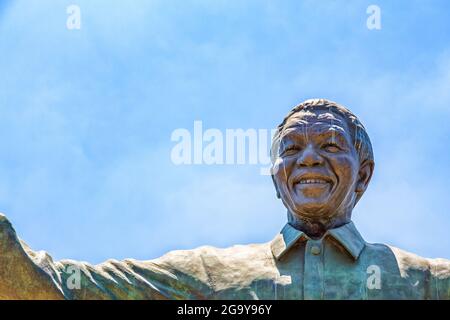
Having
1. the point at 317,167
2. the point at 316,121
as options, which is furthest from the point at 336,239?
the point at 316,121

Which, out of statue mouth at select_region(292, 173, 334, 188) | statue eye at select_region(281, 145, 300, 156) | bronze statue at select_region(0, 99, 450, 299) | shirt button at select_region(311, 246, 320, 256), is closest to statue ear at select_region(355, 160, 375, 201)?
bronze statue at select_region(0, 99, 450, 299)

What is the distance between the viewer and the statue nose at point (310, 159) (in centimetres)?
1747

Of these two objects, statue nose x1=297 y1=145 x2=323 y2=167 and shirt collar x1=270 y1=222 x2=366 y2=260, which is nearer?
shirt collar x1=270 y1=222 x2=366 y2=260

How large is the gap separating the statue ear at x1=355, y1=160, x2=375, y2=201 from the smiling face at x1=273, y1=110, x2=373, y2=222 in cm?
20

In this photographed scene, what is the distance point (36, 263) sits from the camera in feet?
54.0

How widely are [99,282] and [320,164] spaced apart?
2756 millimetres

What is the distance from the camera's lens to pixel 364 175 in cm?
1809

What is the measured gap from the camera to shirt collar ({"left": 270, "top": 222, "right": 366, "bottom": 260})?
1733cm

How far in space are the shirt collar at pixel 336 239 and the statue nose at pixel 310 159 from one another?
0.74 m

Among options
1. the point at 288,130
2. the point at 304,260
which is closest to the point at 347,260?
the point at 304,260

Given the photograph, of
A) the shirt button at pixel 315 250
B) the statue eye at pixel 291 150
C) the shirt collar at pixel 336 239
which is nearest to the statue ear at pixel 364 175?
the shirt collar at pixel 336 239

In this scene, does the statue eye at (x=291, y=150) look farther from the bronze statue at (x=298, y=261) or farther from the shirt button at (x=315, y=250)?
the shirt button at (x=315, y=250)

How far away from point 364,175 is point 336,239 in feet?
3.52

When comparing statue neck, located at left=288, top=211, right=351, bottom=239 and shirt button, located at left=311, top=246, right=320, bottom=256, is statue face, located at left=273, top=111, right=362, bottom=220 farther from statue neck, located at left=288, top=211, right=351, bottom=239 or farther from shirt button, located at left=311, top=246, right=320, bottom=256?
shirt button, located at left=311, top=246, right=320, bottom=256
